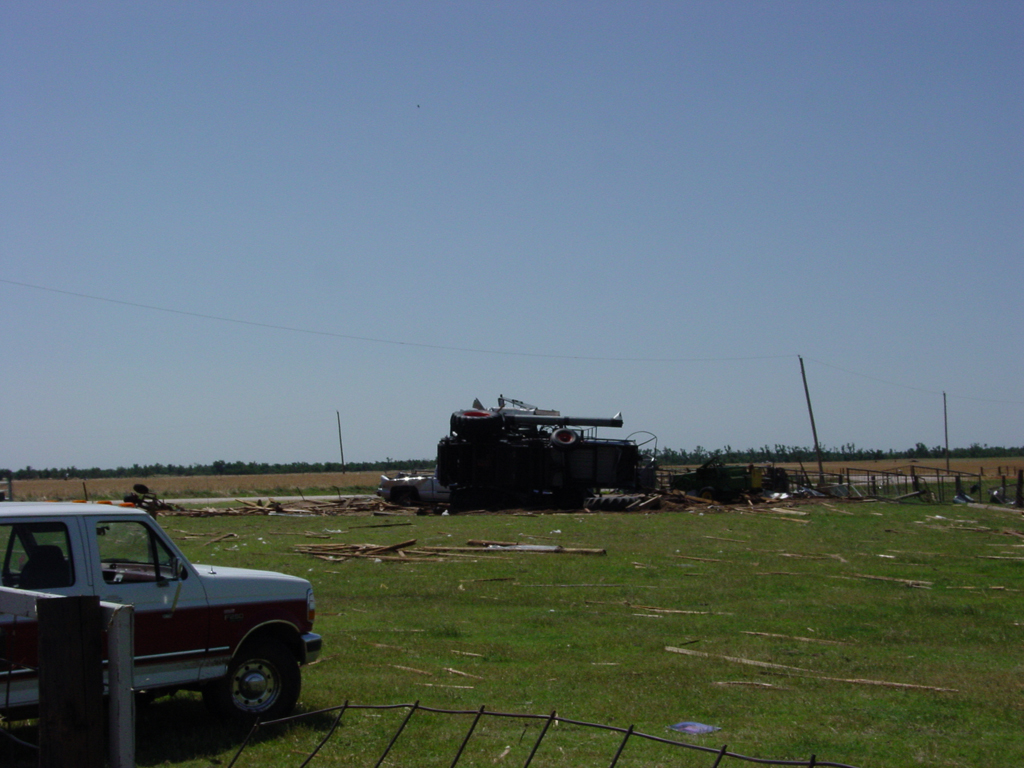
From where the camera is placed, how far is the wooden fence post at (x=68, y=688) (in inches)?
135

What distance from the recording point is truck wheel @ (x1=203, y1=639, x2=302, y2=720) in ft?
27.9

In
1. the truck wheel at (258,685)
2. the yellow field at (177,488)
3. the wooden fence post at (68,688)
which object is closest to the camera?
the wooden fence post at (68,688)

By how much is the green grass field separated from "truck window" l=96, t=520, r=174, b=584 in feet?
4.47

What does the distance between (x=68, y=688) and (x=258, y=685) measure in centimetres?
551

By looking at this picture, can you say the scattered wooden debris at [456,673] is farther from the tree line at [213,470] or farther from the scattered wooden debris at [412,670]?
the tree line at [213,470]

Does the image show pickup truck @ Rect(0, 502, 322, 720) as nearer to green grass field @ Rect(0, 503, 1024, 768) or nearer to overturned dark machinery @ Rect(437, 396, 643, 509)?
green grass field @ Rect(0, 503, 1024, 768)

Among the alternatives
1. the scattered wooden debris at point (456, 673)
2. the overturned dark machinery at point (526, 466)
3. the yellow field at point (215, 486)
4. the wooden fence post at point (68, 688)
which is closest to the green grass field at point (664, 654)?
the scattered wooden debris at point (456, 673)

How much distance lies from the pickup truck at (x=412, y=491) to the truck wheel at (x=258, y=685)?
36528 mm

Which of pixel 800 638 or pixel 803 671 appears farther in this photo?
pixel 800 638

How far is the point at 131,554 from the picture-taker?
27.1 ft

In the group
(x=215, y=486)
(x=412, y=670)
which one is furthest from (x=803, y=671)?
(x=215, y=486)

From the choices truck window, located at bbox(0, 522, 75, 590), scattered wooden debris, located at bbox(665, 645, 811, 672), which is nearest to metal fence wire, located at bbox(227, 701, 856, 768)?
truck window, located at bbox(0, 522, 75, 590)

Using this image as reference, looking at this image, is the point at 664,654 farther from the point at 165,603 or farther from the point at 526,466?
the point at 526,466

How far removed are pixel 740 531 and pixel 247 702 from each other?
2235 centimetres
